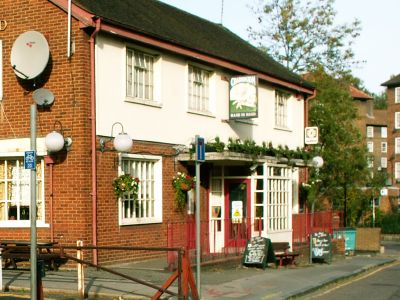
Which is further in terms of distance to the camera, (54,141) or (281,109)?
(281,109)

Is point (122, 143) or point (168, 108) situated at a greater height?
point (168, 108)

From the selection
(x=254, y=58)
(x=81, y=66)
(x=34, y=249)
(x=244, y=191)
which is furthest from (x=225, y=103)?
(x=34, y=249)

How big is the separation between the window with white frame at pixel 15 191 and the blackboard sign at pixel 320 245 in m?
7.76

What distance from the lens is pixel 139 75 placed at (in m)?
16.8

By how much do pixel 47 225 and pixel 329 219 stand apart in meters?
10.2

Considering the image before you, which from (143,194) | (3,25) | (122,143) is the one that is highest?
(3,25)

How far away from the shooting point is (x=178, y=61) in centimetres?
1805

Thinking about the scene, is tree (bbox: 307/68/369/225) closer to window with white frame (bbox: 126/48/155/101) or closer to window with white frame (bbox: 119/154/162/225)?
window with white frame (bbox: 119/154/162/225)

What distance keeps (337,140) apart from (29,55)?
17.5m

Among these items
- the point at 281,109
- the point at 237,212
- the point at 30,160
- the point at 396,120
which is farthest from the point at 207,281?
the point at 396,120

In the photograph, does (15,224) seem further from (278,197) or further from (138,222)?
(278,197)

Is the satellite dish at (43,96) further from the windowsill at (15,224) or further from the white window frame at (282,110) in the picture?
the white window frame at (282,110)

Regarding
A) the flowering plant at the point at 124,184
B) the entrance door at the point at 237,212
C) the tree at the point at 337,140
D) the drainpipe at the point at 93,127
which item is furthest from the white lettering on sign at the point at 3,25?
the tree at the point at 337,140

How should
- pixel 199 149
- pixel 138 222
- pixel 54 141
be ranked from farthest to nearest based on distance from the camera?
pixel 138 222 < pixel 54 141 < pixel 199 149
